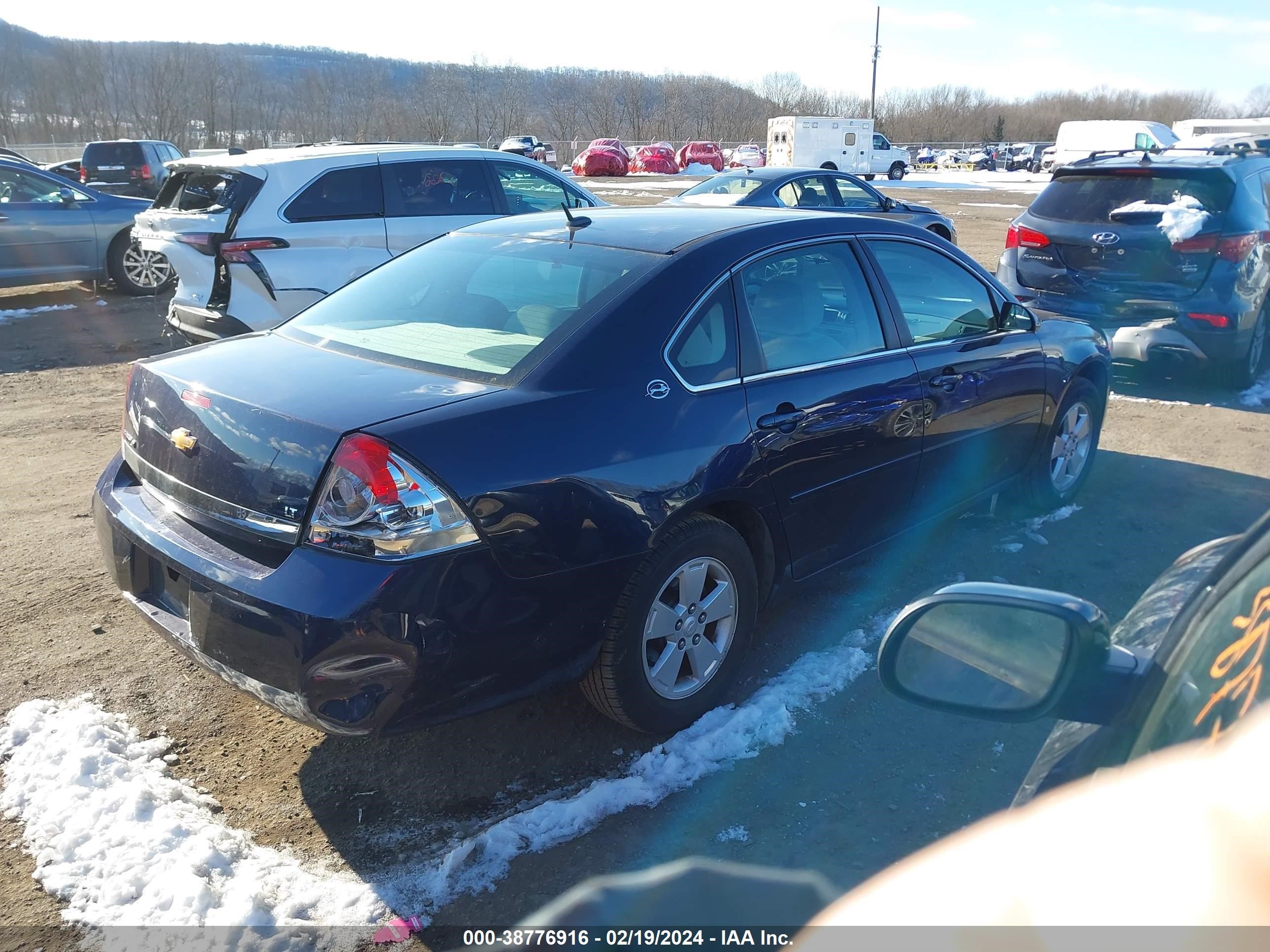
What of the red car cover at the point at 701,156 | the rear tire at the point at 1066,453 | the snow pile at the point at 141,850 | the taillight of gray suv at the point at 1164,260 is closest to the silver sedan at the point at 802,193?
the taillight of gray suv at the point at 1164,260

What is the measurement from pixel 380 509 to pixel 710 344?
4.36ft

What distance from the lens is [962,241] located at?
1770 cm

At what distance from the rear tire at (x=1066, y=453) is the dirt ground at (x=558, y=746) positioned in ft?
0.56

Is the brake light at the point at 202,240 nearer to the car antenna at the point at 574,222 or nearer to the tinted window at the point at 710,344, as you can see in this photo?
the car antenna at the point at 574,222

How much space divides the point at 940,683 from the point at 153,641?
10.9ft

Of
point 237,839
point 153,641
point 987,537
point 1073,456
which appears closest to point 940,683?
point 237,839

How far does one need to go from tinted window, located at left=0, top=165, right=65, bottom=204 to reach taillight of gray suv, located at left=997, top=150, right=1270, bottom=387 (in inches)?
425

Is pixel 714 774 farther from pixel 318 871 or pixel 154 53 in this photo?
pixel 154 53

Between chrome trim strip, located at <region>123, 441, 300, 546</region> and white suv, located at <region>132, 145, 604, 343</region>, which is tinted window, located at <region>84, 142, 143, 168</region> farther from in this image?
chrome trim strip, located at <region>123, 441, 300, 546</region>

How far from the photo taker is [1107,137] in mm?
39312

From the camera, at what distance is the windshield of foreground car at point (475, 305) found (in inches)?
126

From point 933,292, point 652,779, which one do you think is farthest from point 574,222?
point 652,779

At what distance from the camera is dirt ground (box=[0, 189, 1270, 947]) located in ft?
9.15

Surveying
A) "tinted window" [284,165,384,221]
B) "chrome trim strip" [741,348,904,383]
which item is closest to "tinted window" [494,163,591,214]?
"tinted window" [284,165,384,221]
